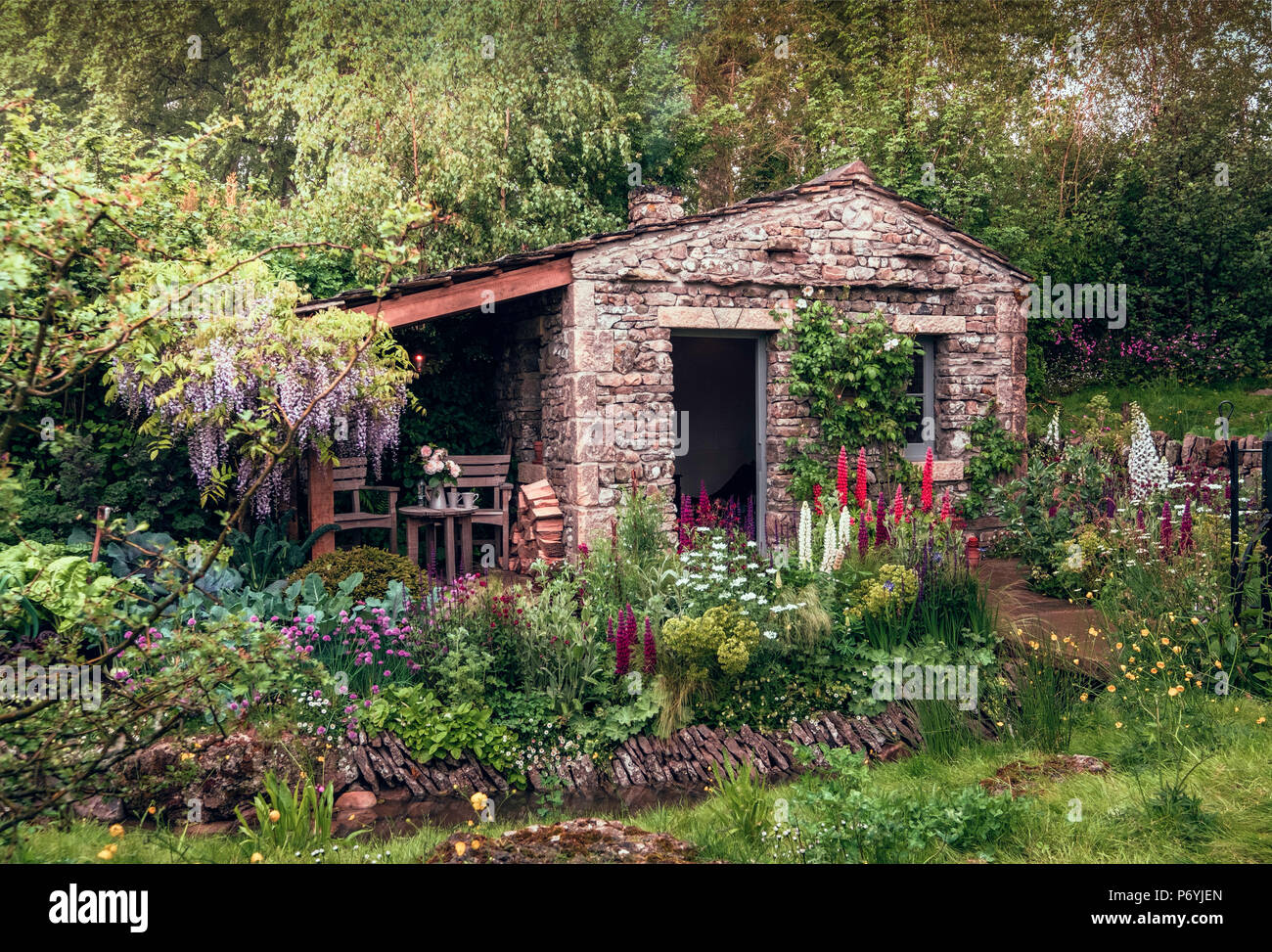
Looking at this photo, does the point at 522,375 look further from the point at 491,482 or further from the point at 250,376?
the point at 250,376

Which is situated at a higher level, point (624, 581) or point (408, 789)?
point (624, 581)

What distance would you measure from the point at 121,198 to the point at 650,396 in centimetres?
529

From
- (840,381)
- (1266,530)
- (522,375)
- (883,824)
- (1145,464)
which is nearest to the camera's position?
(883,824)

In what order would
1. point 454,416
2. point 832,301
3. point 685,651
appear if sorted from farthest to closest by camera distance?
1. point 454,416
2. point 832,301
3. point 685,651

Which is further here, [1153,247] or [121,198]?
[1153,247]

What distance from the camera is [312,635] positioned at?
17.1ft

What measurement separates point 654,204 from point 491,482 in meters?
3.21

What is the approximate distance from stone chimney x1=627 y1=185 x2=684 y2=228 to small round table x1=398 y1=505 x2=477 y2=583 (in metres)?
3.39

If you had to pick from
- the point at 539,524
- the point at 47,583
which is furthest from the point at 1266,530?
the point at 47,583

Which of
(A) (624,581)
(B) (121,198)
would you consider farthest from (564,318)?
(B) (121,198)

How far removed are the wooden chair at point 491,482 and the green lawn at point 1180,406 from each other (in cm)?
707

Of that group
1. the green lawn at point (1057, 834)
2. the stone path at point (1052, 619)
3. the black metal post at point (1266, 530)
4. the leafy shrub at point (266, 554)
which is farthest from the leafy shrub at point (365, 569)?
the black metal post at point (1266, 530)

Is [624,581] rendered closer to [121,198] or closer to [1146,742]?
[1146,742]

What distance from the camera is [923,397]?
926 cm
